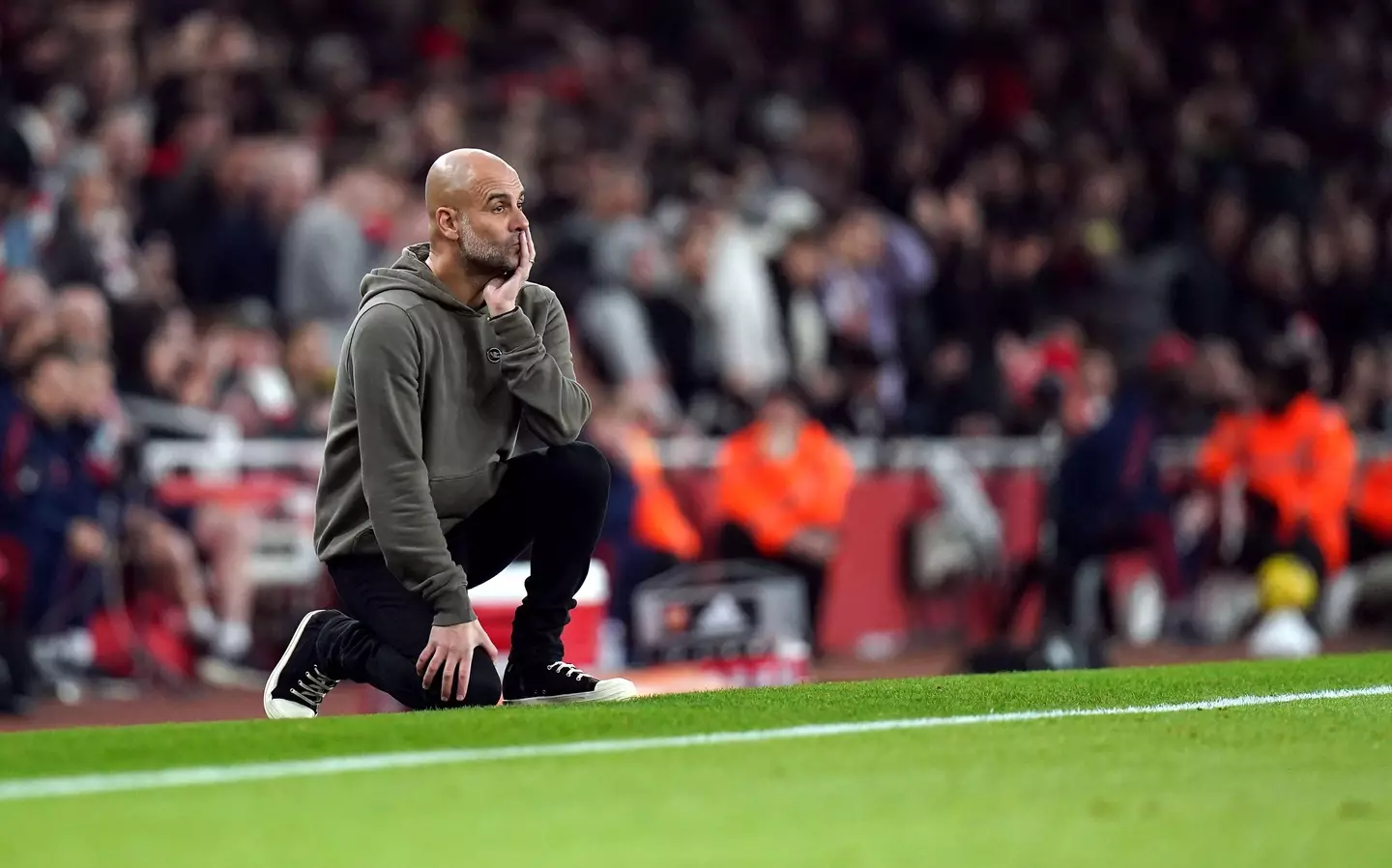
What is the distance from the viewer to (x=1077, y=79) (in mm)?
17391

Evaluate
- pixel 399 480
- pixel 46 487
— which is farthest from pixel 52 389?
pixel 399 480

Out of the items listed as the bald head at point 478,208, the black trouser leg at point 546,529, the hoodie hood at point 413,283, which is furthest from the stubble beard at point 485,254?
the black trouser leg at point 546,529

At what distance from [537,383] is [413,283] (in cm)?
42

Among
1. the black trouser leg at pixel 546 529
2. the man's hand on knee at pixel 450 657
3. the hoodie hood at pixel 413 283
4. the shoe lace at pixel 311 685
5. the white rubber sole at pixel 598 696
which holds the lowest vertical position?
the white rubber sole at pixel 598 696

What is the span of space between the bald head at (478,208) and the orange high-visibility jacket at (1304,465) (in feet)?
27.2

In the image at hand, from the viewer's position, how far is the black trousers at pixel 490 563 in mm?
5785

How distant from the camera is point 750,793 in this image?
14.5 ft

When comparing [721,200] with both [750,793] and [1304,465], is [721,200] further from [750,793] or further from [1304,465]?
[750,793]

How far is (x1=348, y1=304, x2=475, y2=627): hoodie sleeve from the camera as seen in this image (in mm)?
5559

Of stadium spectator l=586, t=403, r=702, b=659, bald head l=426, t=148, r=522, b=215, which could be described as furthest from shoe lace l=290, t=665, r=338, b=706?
stadium spectator l=586, t=403, r=702, b=659

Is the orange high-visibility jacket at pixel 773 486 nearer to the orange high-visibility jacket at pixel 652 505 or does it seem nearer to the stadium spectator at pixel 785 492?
the stadium spectator at pixel 785 492

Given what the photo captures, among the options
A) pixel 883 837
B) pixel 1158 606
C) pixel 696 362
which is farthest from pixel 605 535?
pixel 883 837

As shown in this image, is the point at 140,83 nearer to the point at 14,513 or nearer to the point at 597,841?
the point at 14,513

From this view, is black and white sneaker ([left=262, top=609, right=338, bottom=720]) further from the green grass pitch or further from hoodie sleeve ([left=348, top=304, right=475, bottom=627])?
the green grass pitch
